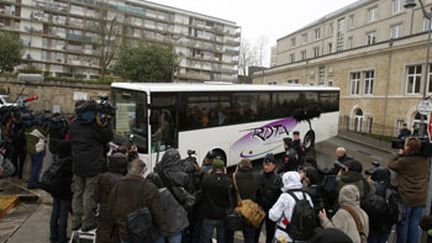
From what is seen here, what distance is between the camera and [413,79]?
2409 cm

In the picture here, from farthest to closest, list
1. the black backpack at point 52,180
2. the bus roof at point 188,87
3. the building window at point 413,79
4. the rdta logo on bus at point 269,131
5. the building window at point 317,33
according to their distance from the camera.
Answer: the building window at point 317,33 < the building window at point 413,79 < the rdta logo on bus at point 269,131 < the bus roof at point 188,87 < the black backpack at point 52,180

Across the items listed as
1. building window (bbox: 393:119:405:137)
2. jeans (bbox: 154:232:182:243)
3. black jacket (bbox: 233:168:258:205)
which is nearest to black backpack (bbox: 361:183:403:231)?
black jacket (bbox: 233:168:258:205)

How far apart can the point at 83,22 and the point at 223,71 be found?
109 feet

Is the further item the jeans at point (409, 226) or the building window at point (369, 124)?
the building window at point (369, 124)

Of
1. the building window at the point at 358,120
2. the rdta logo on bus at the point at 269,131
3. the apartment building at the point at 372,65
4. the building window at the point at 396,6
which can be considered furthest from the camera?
the building window at the point at 396,6

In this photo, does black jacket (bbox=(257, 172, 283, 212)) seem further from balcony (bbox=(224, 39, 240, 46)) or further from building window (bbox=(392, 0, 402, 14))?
balcony (bbox=(224, 39, 240, 46))

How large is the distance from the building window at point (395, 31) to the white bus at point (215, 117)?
2442cm

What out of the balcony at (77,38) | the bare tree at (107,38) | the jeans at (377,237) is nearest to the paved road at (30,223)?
the jeans at (377,237)

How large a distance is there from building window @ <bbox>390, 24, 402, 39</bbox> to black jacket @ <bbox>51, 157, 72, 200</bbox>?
122 ft

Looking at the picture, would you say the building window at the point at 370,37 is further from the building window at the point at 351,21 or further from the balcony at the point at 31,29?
the balcony at the point at 31,29

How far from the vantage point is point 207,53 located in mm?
78062

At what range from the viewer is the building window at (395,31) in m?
34.2

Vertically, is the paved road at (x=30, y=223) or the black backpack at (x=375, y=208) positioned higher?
the black backpack at (x=375, y=208)

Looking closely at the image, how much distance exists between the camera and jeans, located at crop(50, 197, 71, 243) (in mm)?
5273
